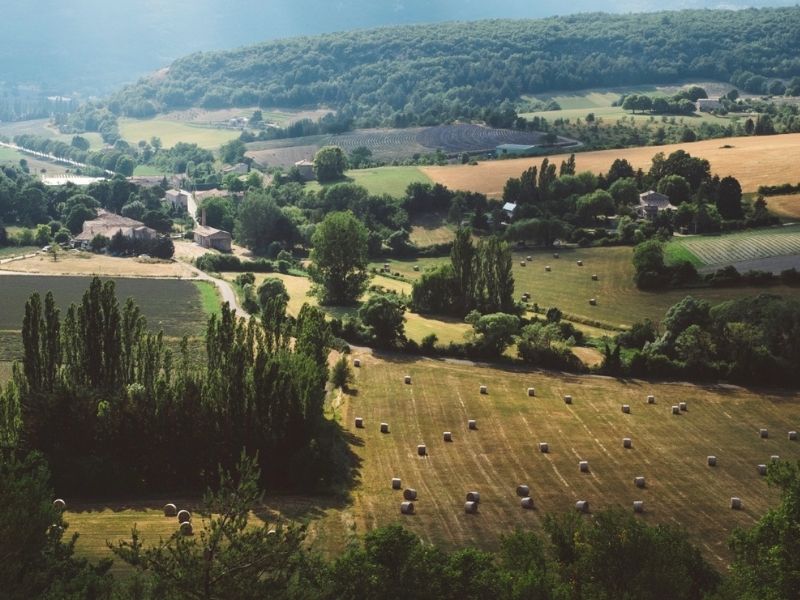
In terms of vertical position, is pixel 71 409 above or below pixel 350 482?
above

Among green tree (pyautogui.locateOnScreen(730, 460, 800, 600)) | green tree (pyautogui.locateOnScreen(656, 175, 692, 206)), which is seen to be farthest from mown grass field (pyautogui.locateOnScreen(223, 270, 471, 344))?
green tree (pyautogui.locateOnScreen(730, 460, 800, 600))

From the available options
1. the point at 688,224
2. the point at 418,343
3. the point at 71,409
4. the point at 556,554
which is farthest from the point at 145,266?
the point at 556,554

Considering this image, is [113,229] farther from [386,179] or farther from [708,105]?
[708,105]

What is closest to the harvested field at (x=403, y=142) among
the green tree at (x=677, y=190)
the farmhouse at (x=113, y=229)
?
the green tree at (x=677, y=190)

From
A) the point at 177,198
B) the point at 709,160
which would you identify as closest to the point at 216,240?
the point at 177,198

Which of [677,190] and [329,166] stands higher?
[329,166]

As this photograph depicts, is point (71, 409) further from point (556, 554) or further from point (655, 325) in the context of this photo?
point (655, 325)

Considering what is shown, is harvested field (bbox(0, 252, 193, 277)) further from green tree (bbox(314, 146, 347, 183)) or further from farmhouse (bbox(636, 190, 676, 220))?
farmhouse (bbox(636, 190, 676, 220))
